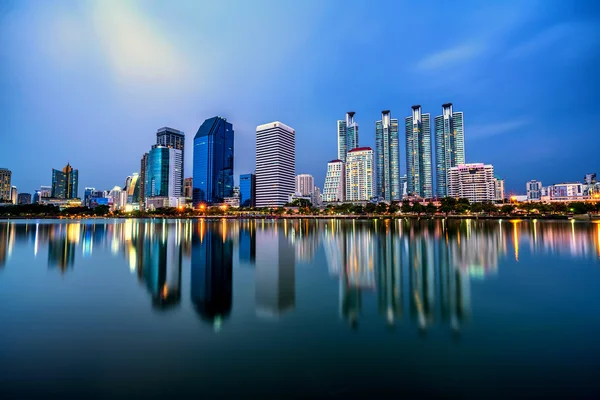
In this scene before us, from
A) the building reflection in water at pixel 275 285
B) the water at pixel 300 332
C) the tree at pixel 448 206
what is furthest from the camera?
the tree at pixel 448 206

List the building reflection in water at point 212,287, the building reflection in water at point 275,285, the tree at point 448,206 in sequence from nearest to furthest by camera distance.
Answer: the building reflection in water at point 212,287, the building reflection in water at point 275,285, the tree at point 448,206

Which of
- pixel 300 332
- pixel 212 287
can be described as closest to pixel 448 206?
pixel 212 287

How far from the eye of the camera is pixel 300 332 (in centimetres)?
1047

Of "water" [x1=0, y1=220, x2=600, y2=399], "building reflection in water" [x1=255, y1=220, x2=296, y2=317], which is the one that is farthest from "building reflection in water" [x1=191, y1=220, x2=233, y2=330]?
"building reflection in water" [x1=255, y1=220, x2=296, y2=317]

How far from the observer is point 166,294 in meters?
15.6

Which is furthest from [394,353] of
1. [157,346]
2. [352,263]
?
[352,263]

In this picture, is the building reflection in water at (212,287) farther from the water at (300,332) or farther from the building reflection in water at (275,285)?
the building reflection in water at (275,285)

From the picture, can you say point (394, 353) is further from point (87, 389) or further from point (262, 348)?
point (87, 389)

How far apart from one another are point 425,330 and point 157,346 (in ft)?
28.2

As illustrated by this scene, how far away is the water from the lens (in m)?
7.29

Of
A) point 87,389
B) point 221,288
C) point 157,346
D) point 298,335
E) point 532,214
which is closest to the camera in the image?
point 87,389

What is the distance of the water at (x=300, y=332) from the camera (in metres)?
7.29

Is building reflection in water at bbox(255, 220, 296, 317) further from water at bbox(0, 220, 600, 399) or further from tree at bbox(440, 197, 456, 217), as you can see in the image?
tree at bbox(440, 197, 456, 217)

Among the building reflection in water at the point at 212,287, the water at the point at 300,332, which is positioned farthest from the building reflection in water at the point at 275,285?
the building reflection in water at the point at 212,287
